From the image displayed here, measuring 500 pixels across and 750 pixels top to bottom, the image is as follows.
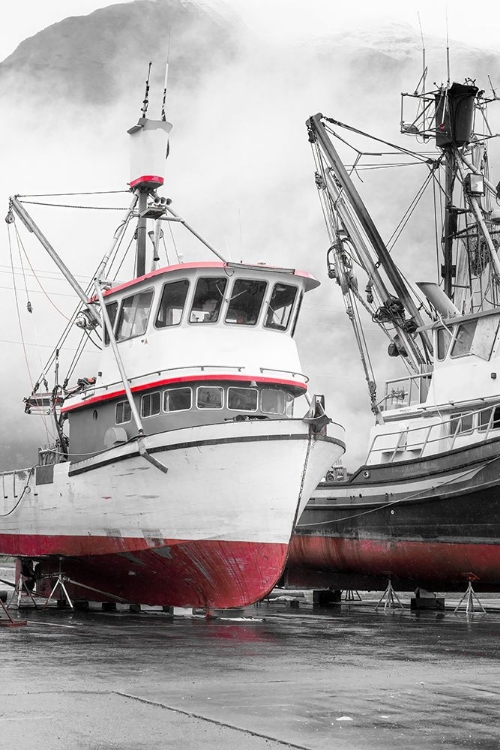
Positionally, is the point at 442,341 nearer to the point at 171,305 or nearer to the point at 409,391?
the point at 409,391

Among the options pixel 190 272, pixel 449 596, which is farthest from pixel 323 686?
pixel 449 596

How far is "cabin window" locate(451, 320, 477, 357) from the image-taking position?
23953 mm

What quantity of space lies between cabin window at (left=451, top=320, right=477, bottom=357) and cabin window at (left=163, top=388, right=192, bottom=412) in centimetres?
808

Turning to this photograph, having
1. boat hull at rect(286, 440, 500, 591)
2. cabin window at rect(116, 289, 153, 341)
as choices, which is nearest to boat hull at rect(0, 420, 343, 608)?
cabin window at rect(116, 289, 153, 341)

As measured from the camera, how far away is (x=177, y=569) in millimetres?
18297

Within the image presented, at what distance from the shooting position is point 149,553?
18484 millimetres

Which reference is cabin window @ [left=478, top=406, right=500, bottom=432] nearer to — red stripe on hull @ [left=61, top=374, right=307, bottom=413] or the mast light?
red stripe on hull @ [left=61, top=374, right=307, bottom=413]

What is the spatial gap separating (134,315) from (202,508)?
5.14 metres

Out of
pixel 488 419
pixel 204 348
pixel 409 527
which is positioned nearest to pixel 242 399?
pixel 204 348

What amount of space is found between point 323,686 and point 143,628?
701cm

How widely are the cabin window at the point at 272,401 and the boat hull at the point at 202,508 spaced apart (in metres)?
1.89

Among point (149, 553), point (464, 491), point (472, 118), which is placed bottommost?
point (149, 553)

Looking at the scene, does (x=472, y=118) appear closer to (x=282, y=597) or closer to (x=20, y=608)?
(x=282, y=597)

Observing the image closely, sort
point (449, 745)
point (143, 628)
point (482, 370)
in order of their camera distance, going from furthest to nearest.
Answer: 1. point (482, 370)
2. point (143, 628)
3. point (449, 745)
